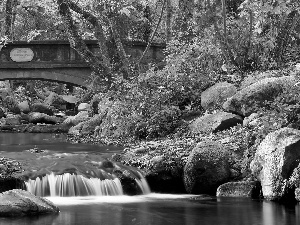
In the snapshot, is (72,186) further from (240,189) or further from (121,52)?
(121,52)

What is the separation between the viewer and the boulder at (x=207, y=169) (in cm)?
1225

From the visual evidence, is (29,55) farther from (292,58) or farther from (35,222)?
(35,222)

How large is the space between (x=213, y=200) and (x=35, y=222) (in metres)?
3.80

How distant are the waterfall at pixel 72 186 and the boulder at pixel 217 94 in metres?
5.67

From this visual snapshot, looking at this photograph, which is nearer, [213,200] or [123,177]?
[213,200]

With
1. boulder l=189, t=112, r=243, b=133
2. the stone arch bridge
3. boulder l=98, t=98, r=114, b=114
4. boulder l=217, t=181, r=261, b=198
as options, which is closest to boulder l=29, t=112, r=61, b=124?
the stone arch bridge

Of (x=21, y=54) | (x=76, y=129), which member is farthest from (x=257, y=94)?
(x=21, y=54)

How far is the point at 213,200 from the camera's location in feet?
38.1

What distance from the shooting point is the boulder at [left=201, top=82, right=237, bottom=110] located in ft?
57.7

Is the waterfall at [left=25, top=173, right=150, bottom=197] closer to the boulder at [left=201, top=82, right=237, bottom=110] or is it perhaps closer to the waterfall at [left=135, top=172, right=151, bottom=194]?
the waterfall at [left=135, top=172, right=151, bottom=194]

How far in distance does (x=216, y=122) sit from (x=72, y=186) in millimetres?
5126

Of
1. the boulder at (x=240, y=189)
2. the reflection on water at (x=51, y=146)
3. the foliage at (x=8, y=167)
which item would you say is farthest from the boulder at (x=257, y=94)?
the foliage at (x=8, y=167)

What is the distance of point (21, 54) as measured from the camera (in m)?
26.5

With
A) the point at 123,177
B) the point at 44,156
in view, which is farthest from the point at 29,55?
the point at 123,177
